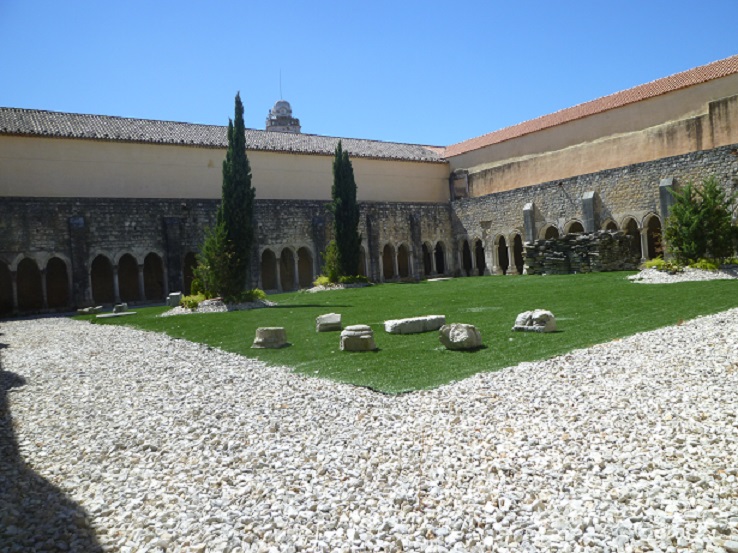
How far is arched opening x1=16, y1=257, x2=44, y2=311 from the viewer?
23422 millimetres

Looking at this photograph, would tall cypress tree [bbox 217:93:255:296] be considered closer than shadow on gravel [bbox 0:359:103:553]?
No

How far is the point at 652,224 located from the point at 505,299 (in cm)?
1198

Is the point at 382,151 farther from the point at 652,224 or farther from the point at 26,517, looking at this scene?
the point at 26,517

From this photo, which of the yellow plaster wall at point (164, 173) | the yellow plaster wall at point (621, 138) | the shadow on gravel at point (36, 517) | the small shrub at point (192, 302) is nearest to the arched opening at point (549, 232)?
the yellow plaster wall at point (621, 138)

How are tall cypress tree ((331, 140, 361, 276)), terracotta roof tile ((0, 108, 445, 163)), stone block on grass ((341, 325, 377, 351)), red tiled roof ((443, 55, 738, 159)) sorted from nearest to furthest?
stone block on grass ((341, 325, 377, 351)) < red tiled roof ((443, 55, 738, 159)) < tall cypress tree ((331, 140, 361, 276)) < terracotta roof tile ((0, 108, 445, 163))

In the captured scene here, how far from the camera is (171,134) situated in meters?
28.5

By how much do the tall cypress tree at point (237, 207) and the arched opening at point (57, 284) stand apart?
10.5 m

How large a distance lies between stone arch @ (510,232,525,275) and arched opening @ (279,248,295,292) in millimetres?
10879

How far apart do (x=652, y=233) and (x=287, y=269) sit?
16830mm

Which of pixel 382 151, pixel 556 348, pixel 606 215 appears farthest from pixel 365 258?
pixel 556 348

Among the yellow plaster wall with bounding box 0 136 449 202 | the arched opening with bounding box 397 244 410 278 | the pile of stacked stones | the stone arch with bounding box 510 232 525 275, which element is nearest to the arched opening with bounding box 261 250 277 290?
the yellow plaster wall with bounding box 0 136 449 202

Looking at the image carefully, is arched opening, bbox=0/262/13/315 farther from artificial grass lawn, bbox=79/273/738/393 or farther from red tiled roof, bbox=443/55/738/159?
red tiled roof, bbox=443/55/738/159

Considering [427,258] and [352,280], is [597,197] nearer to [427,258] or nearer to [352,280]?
[427,258]

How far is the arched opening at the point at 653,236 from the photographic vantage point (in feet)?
73.9
